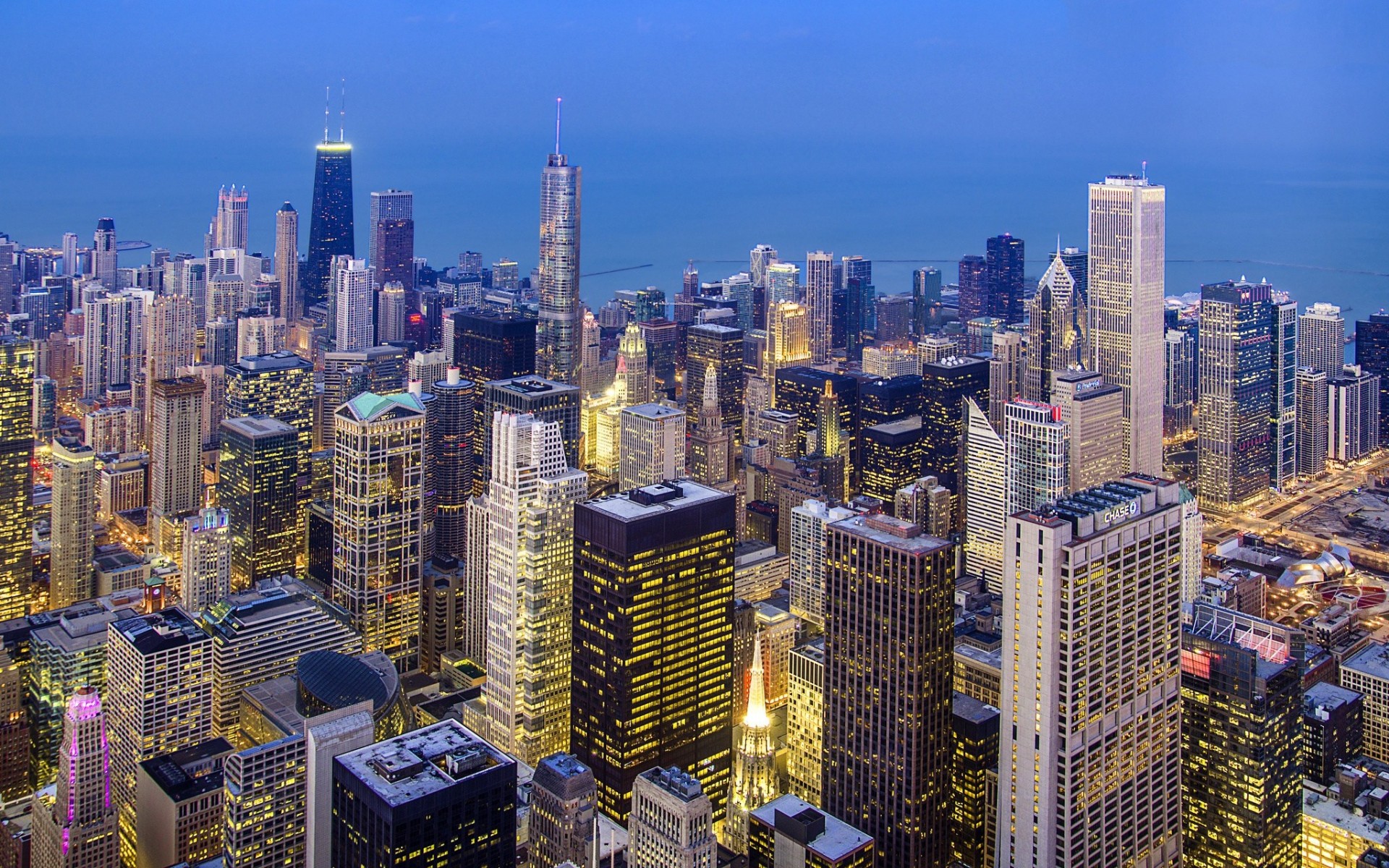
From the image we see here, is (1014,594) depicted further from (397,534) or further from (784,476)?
(784,476)

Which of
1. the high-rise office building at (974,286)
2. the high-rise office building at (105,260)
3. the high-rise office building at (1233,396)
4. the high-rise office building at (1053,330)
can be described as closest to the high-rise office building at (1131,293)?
the high-rise office building at (1053,330)

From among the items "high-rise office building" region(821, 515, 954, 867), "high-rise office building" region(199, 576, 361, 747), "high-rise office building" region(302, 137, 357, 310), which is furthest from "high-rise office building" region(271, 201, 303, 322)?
"high-rise office building" region(821, 515, 954, 867)

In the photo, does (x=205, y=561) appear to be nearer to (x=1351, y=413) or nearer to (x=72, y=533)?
(x=72, y=533)

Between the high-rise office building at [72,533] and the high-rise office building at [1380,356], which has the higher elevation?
the high-rise office building at [1380,356]

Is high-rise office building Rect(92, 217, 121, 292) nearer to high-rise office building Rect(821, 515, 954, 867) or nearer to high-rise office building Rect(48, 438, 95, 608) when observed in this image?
high-rise office building Rect(48, 438, 95, 608)

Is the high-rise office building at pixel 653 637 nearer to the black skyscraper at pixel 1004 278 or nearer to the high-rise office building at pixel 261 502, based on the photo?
the high-rise office building at pixel 261 502
